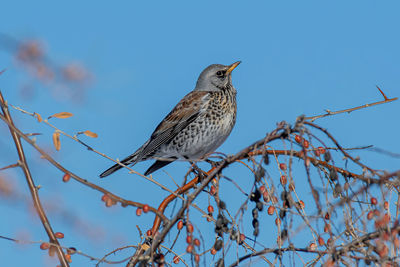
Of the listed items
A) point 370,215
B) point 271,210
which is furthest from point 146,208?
point 370,215

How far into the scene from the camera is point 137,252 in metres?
2.85

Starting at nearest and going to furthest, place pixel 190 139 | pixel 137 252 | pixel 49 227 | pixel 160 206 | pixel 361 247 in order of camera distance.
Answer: pixel 361 247
pixel 49 227
pixel 137 252
pixel 160 206
pixel 190 139

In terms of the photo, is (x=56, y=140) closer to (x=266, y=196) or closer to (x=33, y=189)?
(x=33, y=189)

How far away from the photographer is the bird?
6.26m

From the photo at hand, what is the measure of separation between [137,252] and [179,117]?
151 inches

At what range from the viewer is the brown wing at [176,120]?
6398 millimetres

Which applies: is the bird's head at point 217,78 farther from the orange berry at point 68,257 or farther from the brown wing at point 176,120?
the orange berry at point 68,257

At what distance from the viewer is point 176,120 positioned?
658 centimetres

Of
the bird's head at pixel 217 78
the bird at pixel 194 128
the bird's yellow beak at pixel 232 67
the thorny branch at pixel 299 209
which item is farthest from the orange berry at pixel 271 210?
the bird's yellow beak at pixel 232 67

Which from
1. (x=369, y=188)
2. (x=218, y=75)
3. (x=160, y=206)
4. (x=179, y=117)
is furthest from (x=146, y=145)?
(x=369, y=188)

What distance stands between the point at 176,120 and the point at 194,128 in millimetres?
354

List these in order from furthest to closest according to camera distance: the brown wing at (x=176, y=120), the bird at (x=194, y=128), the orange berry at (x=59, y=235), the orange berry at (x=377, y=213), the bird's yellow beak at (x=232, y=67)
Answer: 1. the bird's yellow beak at (x=232, y=67)
2. the brown wing at (x=176, y=120)
3. the bird at (x=194, y=128)
4. the orange berry at (x=59, y=235)
5. the orange berry at (x=377, y=213)

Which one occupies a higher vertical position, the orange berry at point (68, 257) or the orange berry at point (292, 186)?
the orange berry at point (292, 186)

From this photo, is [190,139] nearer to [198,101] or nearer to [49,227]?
[198,101]
